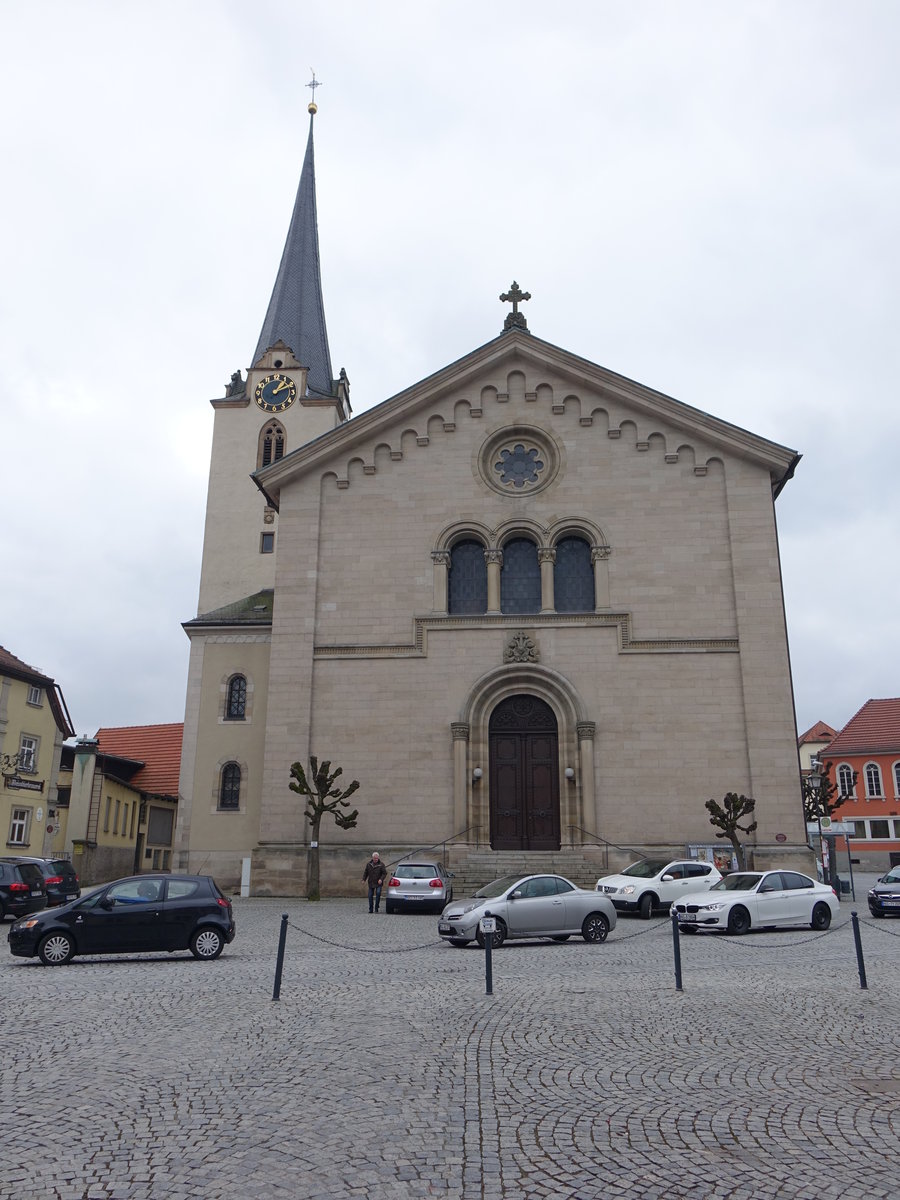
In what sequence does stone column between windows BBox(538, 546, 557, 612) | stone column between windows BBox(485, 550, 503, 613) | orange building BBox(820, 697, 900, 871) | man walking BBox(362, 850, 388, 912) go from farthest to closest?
orange building BBox(820, 697, 900, 871) → stone column between windows BBox(485, 550, 503, 613) → stone column between windows BBox(538, 546, 557, 612) → man walking BBox(362, 850, 388, 912)

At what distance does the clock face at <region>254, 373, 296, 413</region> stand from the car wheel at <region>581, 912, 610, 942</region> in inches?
1409

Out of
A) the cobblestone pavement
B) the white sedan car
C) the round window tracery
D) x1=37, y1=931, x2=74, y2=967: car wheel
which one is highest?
the round window tracery

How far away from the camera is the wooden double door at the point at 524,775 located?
30.1 meters

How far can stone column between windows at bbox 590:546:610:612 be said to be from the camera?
102 ft

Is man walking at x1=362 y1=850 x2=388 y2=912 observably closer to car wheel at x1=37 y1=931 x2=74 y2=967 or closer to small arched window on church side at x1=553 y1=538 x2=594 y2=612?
car wheel at x1=37 y1=931 x2=74 y2=967

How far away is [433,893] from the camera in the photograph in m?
25.2

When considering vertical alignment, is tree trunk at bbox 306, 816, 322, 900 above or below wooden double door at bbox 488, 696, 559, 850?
below

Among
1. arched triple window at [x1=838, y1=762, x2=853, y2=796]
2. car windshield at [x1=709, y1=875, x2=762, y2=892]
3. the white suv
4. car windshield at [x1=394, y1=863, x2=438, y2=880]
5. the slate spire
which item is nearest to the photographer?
car windshield at [x1=709, y1=875, x2=762, y2=892]

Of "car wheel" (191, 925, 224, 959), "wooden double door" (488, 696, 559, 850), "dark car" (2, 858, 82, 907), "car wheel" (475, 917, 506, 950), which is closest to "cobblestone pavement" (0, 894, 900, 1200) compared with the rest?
"car wheel" (191, 925, 224, 959)

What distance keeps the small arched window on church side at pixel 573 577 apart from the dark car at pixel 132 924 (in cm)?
1771

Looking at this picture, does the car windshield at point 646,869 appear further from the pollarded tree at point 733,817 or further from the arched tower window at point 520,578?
the arched tower window at point 520,578

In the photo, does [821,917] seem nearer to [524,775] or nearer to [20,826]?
[524,775]

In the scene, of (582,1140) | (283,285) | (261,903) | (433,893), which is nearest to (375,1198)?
(582,1140)

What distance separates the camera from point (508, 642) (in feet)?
102
